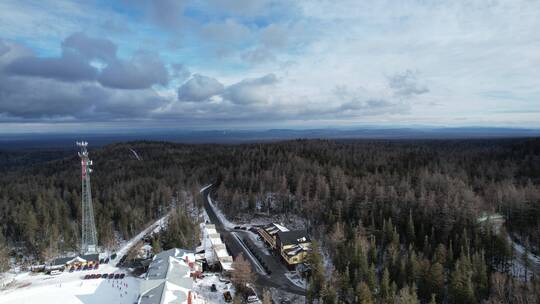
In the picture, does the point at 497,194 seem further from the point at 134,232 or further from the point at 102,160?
the point at 102,160

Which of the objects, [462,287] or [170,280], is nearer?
[462,287]

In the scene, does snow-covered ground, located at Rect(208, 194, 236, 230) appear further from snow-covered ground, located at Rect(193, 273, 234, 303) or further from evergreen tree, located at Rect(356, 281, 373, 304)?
evergreen tree, located at Rect(356, 281, 373, 304)

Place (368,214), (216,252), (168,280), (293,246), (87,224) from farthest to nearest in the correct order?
(368,214)
(87,224)
(216,252)
(293,246)
(168,280)

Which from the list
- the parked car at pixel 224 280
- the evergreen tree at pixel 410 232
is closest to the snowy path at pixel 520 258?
the evergreen tree at pixel 410 232

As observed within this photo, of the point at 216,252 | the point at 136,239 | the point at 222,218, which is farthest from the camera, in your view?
the point at 222,218

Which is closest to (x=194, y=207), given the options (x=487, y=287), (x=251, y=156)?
(x=251, y=156)

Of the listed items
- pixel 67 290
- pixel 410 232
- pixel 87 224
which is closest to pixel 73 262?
pixel 87 224

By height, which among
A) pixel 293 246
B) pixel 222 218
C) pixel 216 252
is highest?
pixel 293 246

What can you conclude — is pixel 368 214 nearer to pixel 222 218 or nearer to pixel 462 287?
pixel 462 287
